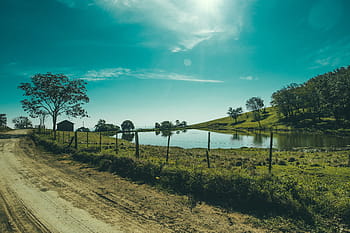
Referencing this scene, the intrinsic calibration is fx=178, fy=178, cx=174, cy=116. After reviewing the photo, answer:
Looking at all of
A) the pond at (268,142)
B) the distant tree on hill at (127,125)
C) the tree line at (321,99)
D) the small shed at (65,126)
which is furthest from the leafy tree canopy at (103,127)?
the tree line at (321,99)

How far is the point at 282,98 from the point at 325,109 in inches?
888

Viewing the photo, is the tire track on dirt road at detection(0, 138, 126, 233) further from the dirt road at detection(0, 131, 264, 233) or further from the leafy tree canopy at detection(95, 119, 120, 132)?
the leafy tree canopy at detection(95, 119, 120, 132)

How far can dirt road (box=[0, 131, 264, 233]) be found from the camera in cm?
585

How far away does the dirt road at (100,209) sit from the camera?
585cm

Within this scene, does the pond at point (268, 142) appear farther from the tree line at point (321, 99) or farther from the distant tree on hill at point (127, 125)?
the distant tree on hill at point (127, 125)

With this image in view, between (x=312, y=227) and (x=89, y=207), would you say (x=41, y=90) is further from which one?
(x=312, y=227)

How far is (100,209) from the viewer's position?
700 cm

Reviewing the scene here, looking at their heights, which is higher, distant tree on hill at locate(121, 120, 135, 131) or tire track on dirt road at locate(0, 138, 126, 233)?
distant tree on hill at locate(121, 120, 135, 131)

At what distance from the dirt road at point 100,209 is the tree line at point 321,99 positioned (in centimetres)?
8251

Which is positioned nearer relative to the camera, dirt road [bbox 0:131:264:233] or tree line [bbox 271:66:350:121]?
dirt road [bbox 0:131:264:233]

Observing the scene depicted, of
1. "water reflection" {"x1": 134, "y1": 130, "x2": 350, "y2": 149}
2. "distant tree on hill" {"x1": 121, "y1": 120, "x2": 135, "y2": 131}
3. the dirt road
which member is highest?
"distant tree on hill" {"x1": 121, "y1": 120, "x2": 135, "y2": 131}

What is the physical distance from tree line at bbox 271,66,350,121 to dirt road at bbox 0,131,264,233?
82512 millimetres

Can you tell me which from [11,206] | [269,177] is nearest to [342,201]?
[269,177]

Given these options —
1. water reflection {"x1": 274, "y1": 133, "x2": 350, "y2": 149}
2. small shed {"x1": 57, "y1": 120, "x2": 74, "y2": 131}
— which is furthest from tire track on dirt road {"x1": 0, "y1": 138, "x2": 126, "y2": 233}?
small shed {"x1": 57, "y1": 120, "x2": 74, "y2": 131}
